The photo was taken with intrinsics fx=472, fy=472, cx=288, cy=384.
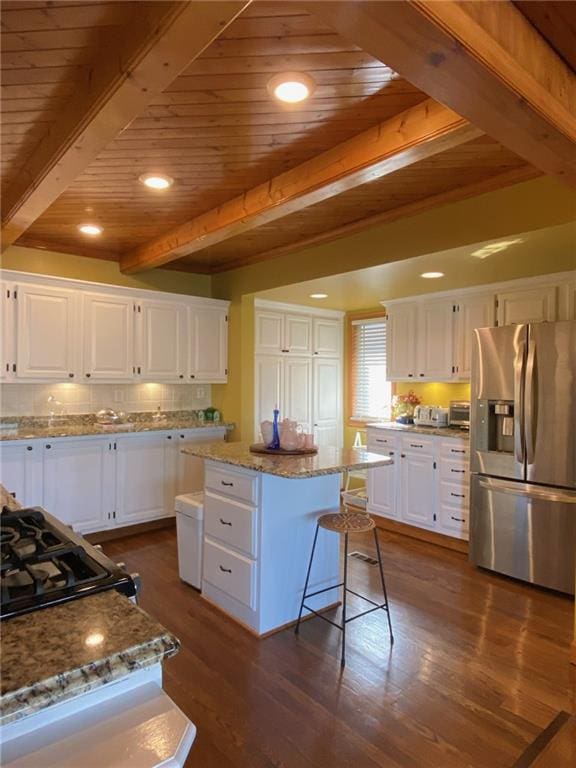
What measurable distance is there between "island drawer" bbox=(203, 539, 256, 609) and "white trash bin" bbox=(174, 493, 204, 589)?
4.7 inches

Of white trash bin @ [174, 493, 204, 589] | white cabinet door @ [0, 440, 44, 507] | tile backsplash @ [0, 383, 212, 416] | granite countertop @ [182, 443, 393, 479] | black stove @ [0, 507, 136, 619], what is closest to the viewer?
black stove @ [0, 507, 136, 619]

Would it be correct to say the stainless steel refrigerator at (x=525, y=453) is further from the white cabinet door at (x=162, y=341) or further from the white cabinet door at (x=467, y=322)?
the white cabinet door at (x=162, y=341)

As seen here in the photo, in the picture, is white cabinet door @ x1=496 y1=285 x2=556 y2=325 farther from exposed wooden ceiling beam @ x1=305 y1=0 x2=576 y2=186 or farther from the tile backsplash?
the tile backsplash

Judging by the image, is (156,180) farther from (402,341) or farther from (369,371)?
(369,371)

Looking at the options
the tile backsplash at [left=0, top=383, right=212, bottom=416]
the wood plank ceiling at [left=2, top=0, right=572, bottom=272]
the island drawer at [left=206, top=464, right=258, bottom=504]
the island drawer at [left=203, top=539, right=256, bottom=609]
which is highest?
the wood plank ceiling at [left=2, top=0, right=572, bottom=272]

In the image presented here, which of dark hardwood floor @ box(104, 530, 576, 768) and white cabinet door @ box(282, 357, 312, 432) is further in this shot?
white cabinet door @ box(282, 357, 312, 432)

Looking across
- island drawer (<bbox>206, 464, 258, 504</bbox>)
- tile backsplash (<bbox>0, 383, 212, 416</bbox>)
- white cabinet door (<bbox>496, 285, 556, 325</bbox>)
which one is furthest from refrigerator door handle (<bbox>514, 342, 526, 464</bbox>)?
tile backsplash (<bbox>0, 383, 212, 416</bbox>)

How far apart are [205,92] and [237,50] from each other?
0.30 meters

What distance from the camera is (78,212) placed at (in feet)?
11.1

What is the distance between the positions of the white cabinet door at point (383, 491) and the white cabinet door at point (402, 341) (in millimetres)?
858

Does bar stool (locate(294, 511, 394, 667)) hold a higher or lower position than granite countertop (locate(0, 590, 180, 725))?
lower

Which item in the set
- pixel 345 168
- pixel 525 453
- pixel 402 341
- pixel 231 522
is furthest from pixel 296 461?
pixel 402 341

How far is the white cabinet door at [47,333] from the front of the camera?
3822 mm

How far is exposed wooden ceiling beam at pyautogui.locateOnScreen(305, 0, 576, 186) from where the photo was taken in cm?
109
